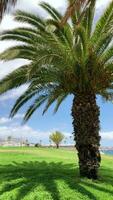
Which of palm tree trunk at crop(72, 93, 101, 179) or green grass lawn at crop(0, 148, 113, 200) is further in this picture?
palm tree trunk at crop(72, 93, 101, 179)

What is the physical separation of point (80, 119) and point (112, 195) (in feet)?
13.9

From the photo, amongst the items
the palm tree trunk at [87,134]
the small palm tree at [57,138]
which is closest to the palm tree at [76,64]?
the palm tree trunk at [87,134]

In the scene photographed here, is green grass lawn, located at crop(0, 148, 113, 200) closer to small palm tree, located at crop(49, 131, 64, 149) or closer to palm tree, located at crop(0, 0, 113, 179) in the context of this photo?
palm tree, located at crop(0, 0, 113, 179)

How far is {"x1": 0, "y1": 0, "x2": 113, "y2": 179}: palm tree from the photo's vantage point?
69.9 ft

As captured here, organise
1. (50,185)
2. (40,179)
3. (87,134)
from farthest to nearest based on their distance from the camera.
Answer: (87,134) < (40,179) < (50,185)

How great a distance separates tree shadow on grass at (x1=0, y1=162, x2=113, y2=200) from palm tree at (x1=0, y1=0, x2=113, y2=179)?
150cm

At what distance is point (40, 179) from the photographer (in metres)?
21.6

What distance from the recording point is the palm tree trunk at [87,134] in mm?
22248

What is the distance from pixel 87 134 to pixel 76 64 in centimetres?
326

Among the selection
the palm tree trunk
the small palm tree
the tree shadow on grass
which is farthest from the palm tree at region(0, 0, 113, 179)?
the small palm tree

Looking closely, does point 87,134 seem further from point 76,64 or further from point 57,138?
point 57,138

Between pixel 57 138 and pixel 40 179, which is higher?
pixel 57 138

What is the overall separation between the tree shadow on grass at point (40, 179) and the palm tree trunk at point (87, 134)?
2.62 ft

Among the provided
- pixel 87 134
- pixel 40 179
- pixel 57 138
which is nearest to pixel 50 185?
pixel 40 179
